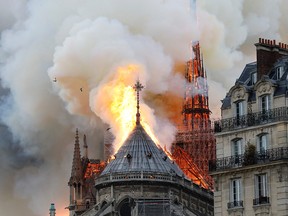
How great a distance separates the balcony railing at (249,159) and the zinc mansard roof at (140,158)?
49386 mm

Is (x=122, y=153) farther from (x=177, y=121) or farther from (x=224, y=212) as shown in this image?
(x=224, y=212)

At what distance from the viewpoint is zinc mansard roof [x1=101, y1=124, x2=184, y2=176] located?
143 meters

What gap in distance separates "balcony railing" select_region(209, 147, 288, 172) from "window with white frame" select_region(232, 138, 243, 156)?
314mm

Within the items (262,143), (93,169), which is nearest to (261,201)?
(262,143)

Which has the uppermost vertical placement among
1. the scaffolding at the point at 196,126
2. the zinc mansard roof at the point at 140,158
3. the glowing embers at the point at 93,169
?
the scaffolding at the point at 196,126

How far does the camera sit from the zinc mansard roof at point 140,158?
14288cm

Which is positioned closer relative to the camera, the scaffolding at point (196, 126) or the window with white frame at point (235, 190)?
the window with white frame at point (235, 190)

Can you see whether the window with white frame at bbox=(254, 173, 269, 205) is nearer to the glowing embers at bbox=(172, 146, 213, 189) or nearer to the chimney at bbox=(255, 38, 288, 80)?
the chimney at bbox=(255, 38, 288, 80)

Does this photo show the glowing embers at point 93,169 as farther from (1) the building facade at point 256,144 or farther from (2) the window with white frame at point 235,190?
(2) the window with white frame at point 235,190

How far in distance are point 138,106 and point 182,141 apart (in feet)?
40.1

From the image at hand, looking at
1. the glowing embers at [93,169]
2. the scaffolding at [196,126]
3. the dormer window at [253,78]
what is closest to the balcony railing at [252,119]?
the dormer window at [253,78]

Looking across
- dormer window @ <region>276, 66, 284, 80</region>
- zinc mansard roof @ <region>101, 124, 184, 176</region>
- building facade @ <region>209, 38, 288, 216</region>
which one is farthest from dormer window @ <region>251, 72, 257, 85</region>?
zinc mansard roof @ <region>101, 124, 184, 176</region>

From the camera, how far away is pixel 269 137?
88.8 metres

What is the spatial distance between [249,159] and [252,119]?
107 inches
